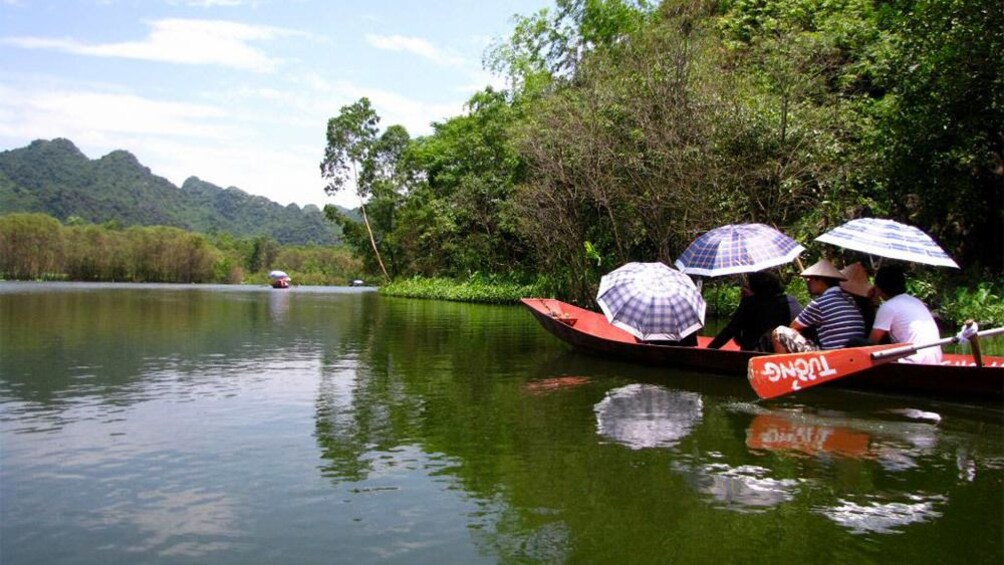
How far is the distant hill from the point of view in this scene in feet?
353

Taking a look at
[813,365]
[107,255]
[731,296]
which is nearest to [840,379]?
[813,365]

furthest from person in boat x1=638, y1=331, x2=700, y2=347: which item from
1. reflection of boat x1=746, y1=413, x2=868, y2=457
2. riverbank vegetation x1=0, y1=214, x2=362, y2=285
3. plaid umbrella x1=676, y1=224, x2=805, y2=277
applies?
riverbank vegetation x1=0, y1=214, x2=362, y2=285

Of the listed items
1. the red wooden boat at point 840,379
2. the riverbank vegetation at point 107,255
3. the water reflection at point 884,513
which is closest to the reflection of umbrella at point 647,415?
the red wooden boat at point 840,379

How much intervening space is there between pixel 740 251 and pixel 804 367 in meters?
2.58

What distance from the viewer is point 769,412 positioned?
772 centimetres

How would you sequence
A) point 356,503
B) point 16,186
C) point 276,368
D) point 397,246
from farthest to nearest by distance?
point 16,186 → point 397,246 → point 276,368 → point 356,503

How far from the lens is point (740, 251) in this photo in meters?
9.75

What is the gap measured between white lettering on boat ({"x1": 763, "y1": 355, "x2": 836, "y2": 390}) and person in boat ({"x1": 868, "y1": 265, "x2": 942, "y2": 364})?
75cm

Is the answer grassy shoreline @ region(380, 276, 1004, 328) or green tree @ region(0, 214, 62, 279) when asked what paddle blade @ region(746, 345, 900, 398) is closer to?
grassy shoreline @ region(380, 276, 1004, 328)

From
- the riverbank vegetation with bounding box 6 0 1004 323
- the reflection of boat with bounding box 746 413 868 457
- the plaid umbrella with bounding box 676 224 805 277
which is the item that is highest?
the riverbank vegetation with bounding box 6 0 1004 323

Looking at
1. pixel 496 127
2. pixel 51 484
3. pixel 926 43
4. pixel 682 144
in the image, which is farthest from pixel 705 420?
pixel 496 127

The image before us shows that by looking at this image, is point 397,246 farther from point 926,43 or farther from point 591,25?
point 926,43

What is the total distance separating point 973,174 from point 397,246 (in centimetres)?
3487

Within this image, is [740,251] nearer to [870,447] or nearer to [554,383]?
[554,383]
